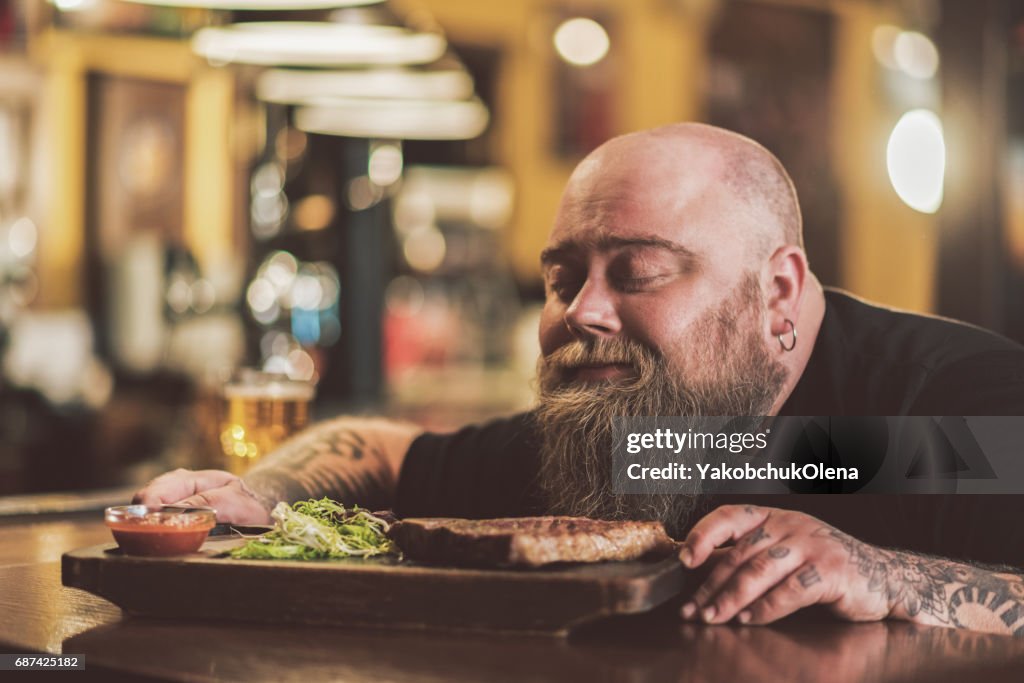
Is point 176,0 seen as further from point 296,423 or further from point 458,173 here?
point 458,173

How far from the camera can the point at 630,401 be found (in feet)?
5.34

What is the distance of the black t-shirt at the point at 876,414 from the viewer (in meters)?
1.53

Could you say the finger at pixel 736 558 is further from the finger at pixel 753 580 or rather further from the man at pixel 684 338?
the man at pixel 684 338

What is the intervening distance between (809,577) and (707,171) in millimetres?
665

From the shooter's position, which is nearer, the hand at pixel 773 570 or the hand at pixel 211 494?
the hand at pixel 773 570

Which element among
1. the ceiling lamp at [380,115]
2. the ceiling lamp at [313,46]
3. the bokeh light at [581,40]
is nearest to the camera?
the ceiling lamp at [313,46]

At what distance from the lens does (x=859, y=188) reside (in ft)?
28.0

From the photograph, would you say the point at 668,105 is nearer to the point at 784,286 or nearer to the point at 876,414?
the point at 784,286

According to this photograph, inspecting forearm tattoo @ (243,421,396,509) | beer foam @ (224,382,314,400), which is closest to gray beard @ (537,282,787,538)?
forearm tattoo @ (243,421,396,509)

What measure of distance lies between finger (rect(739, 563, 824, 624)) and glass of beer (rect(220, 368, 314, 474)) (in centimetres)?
110

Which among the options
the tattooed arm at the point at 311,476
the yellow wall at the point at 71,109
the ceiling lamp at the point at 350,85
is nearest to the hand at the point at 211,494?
the tattooed arm at the point at 311,476

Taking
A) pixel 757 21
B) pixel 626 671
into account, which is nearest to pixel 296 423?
pixel 626 671

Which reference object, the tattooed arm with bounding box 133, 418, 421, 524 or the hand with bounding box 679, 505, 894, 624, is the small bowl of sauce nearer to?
the tattooed arm with bounding box 133, 418, 421, 524

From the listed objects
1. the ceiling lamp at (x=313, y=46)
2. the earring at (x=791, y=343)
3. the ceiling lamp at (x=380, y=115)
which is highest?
the ceiling lamp at (x=380, y=115)
